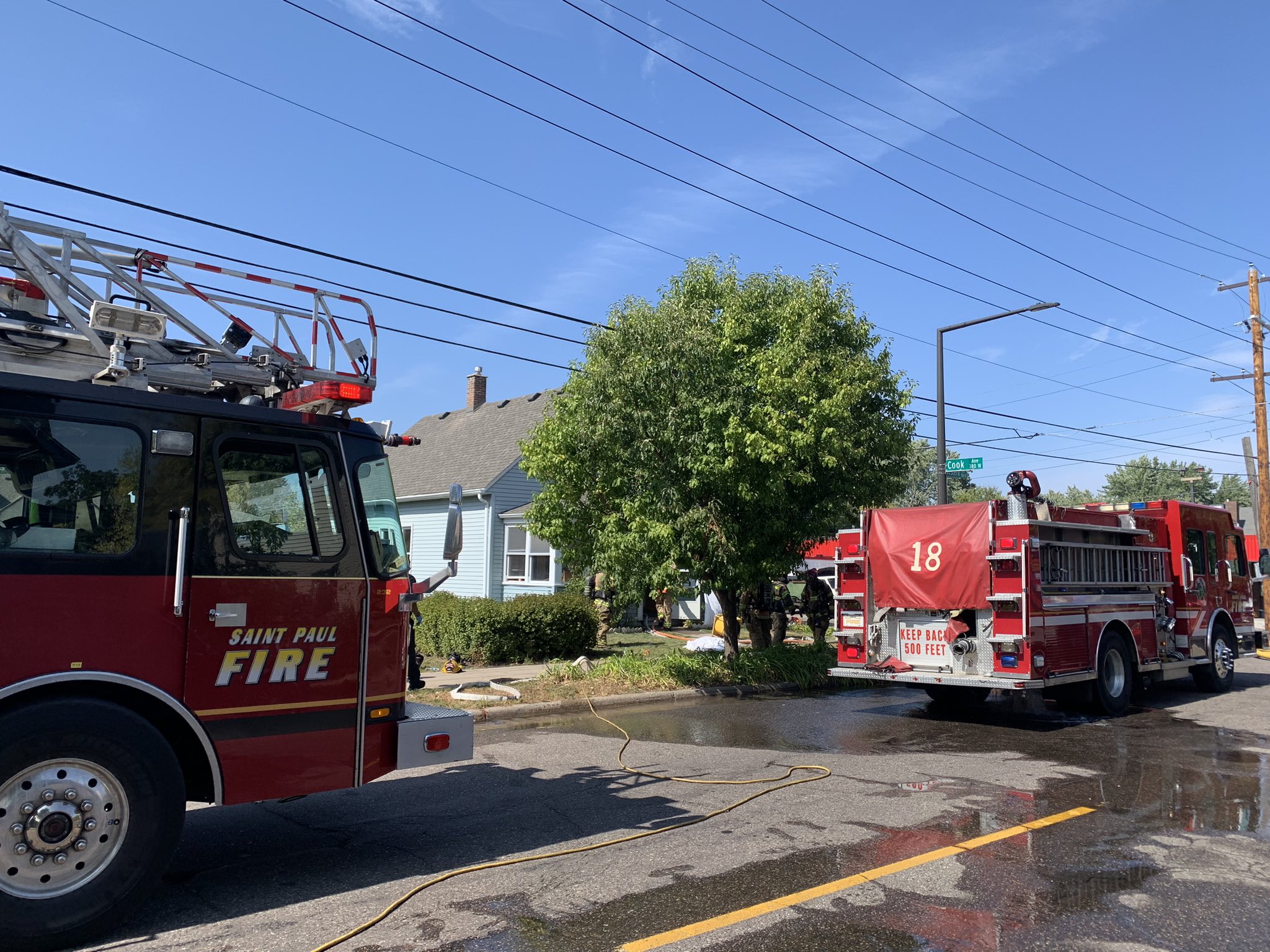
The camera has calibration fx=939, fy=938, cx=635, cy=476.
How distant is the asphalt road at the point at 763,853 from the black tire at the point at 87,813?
0.81 ft

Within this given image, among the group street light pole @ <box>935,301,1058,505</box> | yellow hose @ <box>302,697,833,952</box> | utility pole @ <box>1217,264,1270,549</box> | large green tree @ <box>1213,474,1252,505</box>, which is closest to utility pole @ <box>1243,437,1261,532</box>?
utility pole @ <box>1217,264,1270,549</box>

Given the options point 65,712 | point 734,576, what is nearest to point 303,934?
point 65,712

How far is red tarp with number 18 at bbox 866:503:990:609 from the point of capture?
1067cm

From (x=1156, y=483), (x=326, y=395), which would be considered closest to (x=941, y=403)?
(x=326, y=395)

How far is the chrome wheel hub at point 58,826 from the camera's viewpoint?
13.9ft

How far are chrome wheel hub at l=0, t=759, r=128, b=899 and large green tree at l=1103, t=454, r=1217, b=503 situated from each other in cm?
8836

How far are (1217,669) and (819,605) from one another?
6642 mm

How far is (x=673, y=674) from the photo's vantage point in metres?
13.7

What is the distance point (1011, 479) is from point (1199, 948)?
685 cm

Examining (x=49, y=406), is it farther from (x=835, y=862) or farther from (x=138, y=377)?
(x=835, y=862)

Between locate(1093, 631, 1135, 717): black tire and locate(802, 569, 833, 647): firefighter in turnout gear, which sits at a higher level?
locate(802, 569, 833, 647): firefighter in turnout gear

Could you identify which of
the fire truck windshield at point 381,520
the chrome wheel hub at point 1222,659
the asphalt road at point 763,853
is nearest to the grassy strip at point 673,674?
the asphalt road at point 763,853

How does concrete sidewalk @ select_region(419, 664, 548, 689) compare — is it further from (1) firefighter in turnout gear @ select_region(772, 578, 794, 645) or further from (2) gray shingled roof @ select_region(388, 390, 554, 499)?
(2) gray shingled roof @ select_region(388, 390, 554, 499)

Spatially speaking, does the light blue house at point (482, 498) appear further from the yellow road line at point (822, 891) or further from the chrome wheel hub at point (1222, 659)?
the yellow road line at point (822, 891)
